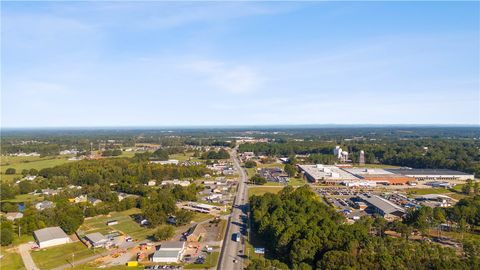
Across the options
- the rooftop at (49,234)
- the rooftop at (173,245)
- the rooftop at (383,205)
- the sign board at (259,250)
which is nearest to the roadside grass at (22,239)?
the rooftop at (49,234)

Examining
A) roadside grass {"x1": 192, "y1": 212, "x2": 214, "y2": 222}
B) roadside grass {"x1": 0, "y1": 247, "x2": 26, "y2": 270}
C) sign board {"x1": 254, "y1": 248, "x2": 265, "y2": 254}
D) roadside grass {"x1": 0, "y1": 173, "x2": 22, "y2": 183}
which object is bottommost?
roadside grass {"x1": 0, "y1": 247, "x2": 26, "y2": 270}

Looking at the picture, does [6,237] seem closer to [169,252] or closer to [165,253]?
[165,253]

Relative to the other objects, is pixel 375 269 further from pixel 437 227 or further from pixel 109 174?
pixel 109 174

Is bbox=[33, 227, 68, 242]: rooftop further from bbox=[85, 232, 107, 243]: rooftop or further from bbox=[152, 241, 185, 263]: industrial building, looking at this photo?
bbox=[152, 241, 185, 263]: industrial building

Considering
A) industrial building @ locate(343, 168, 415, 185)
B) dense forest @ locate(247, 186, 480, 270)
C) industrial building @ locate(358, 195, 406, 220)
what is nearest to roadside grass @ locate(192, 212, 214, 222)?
dense forest @ locate(247, 186, 480, 270)

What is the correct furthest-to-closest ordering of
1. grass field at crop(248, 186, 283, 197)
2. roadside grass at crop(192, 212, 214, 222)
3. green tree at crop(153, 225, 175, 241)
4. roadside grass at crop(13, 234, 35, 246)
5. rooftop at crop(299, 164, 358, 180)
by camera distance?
rooftop at crop(299, 164, 358, 180), grass field at crop(248, 186, 283, 197), roadside grass at crop(192, 212, 214, 222), roadside grass at crop(13, 234, 35, 246), green tree at crop(153, 225, 175, 241)

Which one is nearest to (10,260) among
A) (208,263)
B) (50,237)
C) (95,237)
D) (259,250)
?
(50,237)

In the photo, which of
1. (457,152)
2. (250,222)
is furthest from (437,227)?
(457,152)
